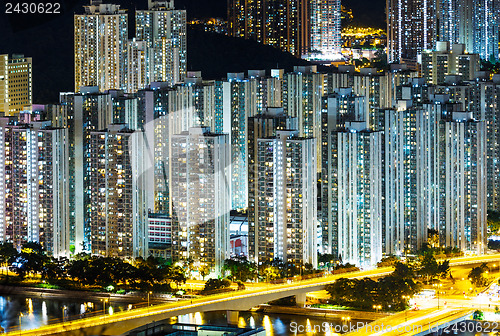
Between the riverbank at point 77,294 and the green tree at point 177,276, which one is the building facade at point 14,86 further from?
the green tree at point 177,276

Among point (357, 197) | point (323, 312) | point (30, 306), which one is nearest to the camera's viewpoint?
point (323, 312)

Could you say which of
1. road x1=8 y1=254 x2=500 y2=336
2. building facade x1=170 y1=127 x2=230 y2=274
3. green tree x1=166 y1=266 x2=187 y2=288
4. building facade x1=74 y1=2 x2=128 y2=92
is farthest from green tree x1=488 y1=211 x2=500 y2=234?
building facade x1=74 y1=2 x2=128 y2=92

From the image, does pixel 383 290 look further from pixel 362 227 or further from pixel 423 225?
pixel 423 225

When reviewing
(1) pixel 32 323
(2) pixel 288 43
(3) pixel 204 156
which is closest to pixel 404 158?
(3) pixel 204 156

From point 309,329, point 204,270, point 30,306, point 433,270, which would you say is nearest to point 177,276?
point 204,270

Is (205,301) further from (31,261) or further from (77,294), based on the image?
(31,261)

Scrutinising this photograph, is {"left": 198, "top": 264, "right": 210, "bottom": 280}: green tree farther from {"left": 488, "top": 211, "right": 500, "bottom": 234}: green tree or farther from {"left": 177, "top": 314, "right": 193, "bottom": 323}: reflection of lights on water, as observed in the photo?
{"left": 488, "top": 211, "right": 500, "bottom": 234}: green tree

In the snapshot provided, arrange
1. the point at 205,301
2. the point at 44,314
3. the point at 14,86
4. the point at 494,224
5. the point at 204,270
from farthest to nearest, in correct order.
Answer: the point at 14,86
the point at 494,224
the point at 204,270
the point at 44,314
the point at 205,301
